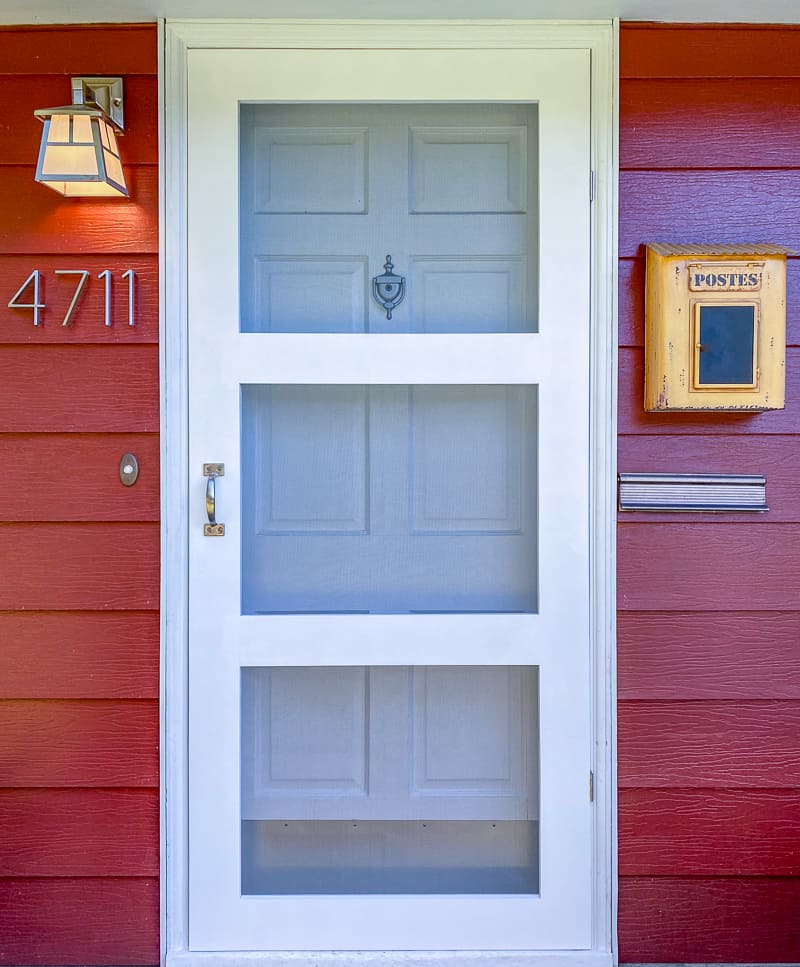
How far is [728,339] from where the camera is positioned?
1692mm

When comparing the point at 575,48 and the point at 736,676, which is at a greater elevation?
the point at 575,48

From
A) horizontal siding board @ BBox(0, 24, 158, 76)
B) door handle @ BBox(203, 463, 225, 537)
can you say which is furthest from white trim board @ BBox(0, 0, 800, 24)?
door handle @ BBox(203, 463, 225, 537)

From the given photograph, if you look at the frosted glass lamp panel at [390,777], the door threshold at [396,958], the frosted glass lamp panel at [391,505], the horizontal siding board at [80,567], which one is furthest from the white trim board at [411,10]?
the door threshold at [396,958]

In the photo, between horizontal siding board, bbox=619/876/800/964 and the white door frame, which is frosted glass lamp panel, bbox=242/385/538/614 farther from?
horizontal siding board, bbox=619/876/800/964

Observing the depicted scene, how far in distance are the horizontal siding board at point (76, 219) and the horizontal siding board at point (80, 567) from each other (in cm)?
61

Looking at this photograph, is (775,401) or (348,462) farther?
(348,462)

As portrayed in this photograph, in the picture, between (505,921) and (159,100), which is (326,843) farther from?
(159,100)

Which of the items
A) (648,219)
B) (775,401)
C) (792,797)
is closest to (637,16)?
(648,219)

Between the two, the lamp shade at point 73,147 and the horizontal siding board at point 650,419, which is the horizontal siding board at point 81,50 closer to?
the lamp shade at point 73,147

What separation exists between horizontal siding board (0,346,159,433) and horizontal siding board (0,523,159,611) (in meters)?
0.22

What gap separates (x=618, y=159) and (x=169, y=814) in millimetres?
1750

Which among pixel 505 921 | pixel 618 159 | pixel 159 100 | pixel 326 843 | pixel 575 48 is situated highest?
pixel 575 48

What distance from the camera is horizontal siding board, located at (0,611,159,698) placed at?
1799mm

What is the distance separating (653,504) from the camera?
1.79 m
